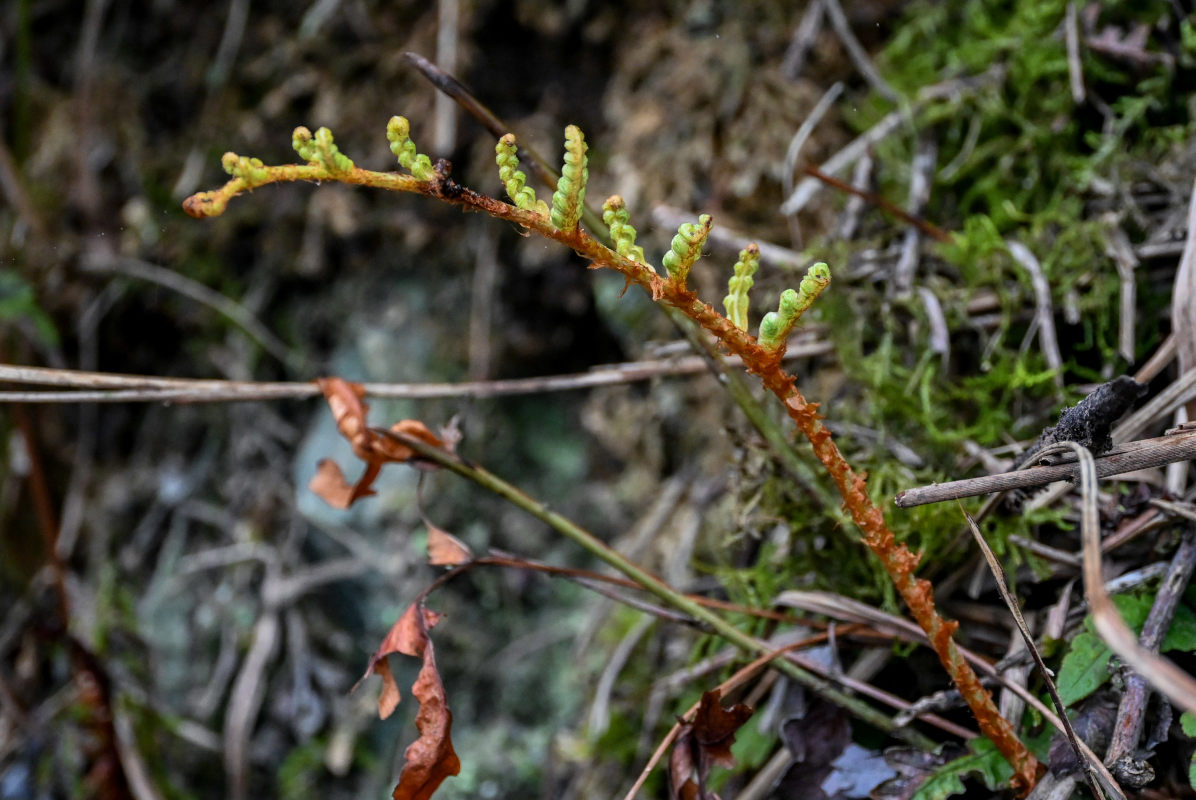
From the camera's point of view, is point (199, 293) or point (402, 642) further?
point (199, 293)

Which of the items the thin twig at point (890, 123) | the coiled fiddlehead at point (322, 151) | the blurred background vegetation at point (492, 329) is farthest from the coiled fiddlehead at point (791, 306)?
the thin twig at point (890, 123)

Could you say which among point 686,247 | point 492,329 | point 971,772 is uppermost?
point 686,247

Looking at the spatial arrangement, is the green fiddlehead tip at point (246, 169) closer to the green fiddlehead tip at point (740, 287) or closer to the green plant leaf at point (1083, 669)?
the green fiddlehead tip at point (740, 287)

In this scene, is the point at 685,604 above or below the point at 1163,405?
below

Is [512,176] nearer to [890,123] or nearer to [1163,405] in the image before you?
[1163,405]

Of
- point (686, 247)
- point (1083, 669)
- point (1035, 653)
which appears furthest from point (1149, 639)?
point (686, 247)

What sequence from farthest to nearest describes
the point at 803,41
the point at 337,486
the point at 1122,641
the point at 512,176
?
the point at 803,41 < the point at 337,486 < the point at 512,176 < the point at 1122,641

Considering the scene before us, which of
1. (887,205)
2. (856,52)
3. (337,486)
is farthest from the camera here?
(856,52)
